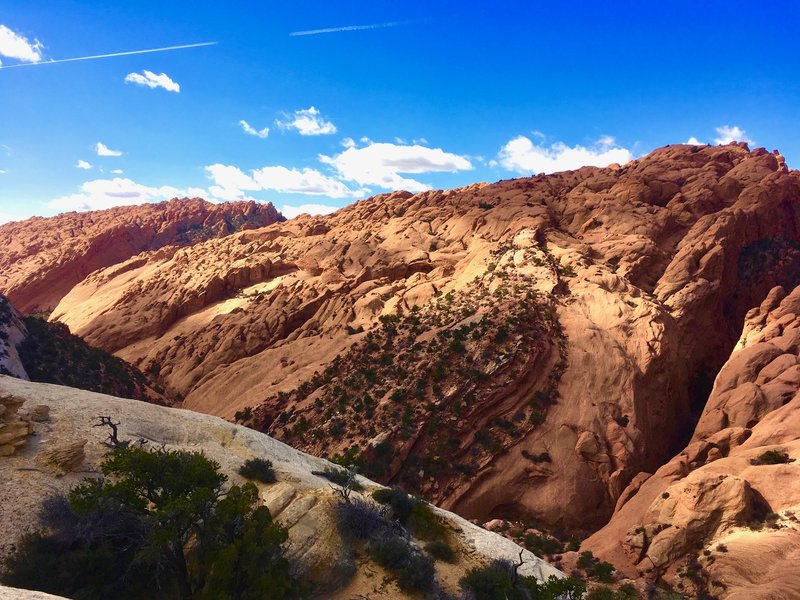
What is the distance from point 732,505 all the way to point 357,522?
15269 mm

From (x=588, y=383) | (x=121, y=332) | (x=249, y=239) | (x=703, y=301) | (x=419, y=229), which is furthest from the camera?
(x=249, y=239)

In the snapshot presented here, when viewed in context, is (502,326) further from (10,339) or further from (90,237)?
(90,237)

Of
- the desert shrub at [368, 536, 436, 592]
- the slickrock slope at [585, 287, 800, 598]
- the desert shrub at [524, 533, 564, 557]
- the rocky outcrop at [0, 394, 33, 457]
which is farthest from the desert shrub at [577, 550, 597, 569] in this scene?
the rocky outcrop at [0, 394, 33, 457]

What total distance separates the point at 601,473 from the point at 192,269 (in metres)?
66.5

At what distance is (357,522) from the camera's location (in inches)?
580

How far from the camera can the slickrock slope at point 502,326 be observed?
29.4 metres

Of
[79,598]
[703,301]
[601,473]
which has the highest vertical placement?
[703,301]

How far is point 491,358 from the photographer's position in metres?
33.6

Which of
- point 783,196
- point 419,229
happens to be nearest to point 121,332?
point 419,229

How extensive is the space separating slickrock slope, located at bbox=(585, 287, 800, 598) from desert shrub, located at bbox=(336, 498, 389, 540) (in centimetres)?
1202

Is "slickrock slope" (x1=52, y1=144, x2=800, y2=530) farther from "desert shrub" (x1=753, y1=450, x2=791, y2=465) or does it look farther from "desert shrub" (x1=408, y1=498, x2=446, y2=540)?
"desert shrub" (x1=408, y1=498, x2=446, y2=540)

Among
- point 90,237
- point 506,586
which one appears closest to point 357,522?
point 506,586

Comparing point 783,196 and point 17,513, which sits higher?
point 783,196

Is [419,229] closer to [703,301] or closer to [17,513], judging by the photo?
[703,301]
